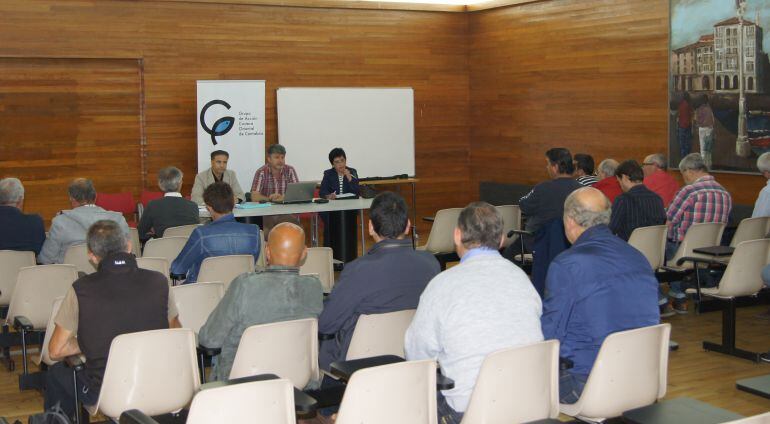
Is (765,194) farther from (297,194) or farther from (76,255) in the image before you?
(76,255)

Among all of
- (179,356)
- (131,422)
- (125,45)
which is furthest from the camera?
(125,45)

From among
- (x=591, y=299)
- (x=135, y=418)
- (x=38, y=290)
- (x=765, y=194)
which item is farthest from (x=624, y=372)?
(x=765, y=194)

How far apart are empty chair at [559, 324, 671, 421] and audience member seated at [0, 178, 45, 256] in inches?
182

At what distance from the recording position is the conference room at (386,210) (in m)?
3.64

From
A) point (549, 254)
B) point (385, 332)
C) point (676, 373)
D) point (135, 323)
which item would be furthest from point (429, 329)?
point (549, 254)

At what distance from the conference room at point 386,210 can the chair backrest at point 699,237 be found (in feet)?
0.07

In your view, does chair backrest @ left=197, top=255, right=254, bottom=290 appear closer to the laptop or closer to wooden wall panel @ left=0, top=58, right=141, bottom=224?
the laptop

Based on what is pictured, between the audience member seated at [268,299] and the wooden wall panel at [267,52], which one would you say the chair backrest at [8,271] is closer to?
the audience member seated at [268,299]

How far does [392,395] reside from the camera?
3.14 m

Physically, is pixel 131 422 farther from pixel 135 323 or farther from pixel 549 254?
pixel 549 254

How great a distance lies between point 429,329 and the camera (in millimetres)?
3553

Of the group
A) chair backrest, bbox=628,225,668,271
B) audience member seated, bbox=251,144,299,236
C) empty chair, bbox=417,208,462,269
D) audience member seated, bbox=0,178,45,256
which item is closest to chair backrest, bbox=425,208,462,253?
empty chair, bbox=417,208,462,269

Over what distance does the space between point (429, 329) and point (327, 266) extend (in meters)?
2.82

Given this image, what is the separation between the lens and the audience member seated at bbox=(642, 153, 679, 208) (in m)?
8.83
